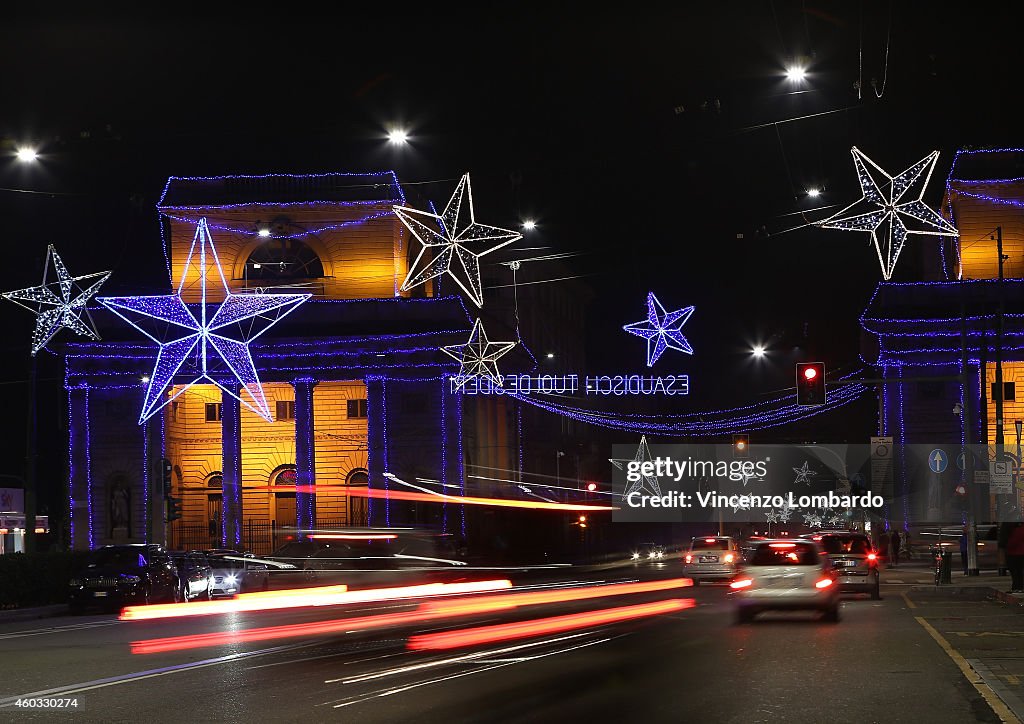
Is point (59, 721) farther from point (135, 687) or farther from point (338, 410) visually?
point (338, 410)

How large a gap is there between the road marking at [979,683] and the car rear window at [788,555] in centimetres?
281

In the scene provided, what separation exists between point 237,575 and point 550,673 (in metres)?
24.7

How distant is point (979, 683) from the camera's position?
14586 millimetres

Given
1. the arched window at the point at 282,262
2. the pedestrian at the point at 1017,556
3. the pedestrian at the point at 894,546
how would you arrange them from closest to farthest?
the pedestrian at the point at 1017,556 < the pedestrian at the point at 894,546 < the arched window at the point at 282,262

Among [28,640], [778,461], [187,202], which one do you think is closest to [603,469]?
[778,461]

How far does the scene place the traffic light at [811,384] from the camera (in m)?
32.5

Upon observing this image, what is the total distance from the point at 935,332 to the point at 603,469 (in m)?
47.6

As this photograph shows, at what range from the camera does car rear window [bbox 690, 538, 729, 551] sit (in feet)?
139

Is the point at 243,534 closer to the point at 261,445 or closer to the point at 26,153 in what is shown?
the point at 261,445

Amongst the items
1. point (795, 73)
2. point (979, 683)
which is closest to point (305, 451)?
point (795, 73)

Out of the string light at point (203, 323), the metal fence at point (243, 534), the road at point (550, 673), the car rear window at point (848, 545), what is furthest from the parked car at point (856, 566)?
the metal fence at point (243, 534)

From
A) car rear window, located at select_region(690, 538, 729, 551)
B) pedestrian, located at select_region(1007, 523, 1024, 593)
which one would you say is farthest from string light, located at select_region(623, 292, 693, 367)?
pedestrian, located at select_region(1007, 523, 1024, 593)

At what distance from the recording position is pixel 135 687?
14781 mm

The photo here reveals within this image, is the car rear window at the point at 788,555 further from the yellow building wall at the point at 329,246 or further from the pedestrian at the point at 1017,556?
the yellow building wall at the point at 329,246
